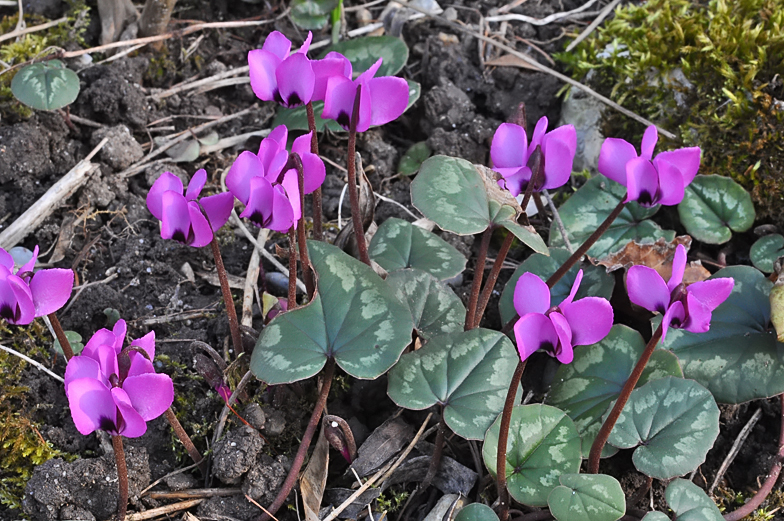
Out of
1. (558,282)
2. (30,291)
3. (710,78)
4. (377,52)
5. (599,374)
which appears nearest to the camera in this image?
(30,291)

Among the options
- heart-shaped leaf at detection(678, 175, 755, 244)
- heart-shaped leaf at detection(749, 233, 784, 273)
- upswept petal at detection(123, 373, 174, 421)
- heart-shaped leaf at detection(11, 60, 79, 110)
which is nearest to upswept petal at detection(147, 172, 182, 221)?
upswept petal at detection(123, 373, 174, 421)

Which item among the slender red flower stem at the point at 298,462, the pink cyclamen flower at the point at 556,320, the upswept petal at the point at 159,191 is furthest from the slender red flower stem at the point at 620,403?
the upswept petal at the point at 159,191

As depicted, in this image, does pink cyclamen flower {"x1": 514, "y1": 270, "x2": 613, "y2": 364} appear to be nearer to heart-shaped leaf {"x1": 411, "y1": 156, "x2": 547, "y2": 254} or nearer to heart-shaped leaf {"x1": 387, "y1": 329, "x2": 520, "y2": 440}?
heart-shaped leaf {"x1": 411, "y1": 156, "x2": 547, "y2": 254}

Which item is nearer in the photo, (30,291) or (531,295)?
(531,295)

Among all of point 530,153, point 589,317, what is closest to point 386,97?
point 530,153

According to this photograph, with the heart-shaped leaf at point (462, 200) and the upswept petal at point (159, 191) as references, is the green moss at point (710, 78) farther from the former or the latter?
the upswept petal at point (159, 191)

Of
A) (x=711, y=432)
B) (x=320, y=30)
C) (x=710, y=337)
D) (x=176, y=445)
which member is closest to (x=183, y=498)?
(x=176, y=445)

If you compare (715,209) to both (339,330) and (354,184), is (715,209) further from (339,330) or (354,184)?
(339,330)
